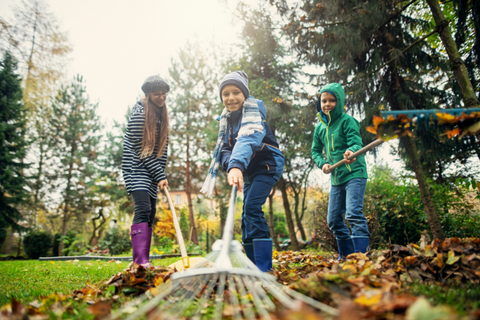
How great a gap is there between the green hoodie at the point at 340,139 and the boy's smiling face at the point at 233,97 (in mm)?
1050

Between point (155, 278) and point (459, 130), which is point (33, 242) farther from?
point (459, 130)

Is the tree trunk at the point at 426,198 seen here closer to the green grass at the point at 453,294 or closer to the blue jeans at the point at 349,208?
the blue jeans at the point at 349,208

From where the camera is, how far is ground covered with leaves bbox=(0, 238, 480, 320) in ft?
2.90

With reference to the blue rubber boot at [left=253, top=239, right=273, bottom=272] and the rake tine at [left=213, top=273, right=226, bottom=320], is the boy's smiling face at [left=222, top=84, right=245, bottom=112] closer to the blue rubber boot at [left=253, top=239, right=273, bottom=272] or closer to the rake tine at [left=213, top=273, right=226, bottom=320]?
the blue rubber boot at [left=253, top=239, right=273, bottom=272]

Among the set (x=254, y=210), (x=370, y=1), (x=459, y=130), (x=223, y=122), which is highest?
(x=370, y=1)

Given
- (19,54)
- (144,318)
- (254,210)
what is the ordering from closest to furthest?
(144,318) → (254,210) → (19,54)

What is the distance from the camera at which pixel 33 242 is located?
988 centimetres

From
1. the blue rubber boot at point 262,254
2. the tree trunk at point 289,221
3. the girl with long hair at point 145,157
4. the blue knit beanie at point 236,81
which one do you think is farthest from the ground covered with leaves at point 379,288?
the tree trunk at point 289,221

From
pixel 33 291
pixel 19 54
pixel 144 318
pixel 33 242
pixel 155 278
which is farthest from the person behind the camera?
pixel 19 54

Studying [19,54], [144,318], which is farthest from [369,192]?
[19,54]

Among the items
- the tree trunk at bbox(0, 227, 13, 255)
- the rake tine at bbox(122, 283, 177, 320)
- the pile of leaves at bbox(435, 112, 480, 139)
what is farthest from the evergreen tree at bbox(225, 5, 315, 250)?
the tree trunk at bbox(0, 227, 13, 255)

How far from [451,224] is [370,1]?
4157 mm

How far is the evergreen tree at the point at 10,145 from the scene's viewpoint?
1012cm

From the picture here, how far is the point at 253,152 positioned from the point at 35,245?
11.1 meters
